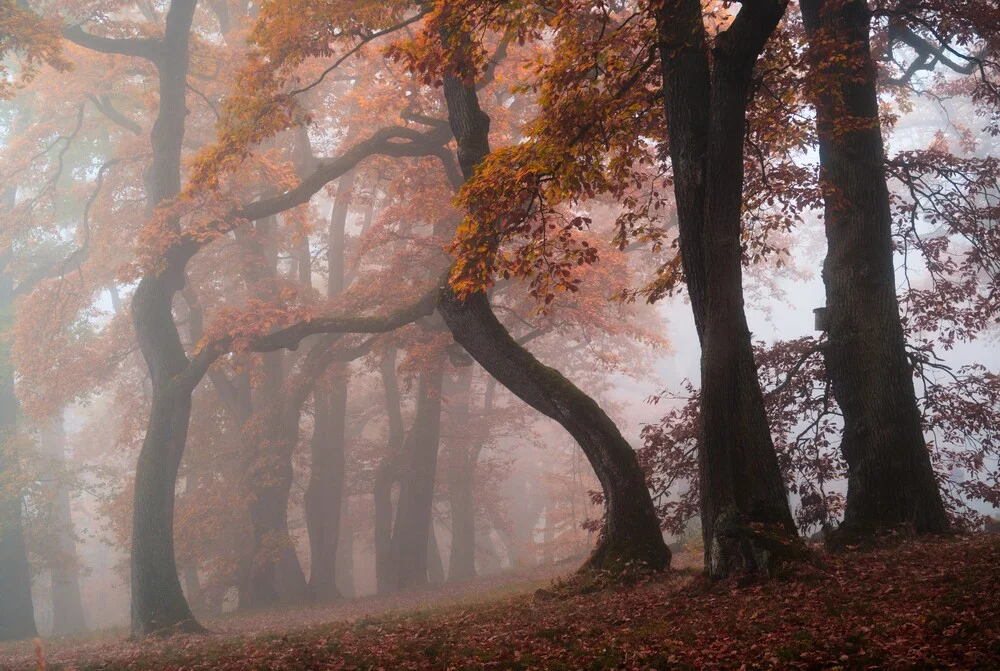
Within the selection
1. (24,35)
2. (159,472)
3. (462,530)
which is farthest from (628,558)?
(462,530)

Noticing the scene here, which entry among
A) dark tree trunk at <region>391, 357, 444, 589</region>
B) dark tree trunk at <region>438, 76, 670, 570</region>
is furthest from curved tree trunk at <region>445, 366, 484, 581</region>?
dark tree trunk at <region>438, 76, 670, 570</region>

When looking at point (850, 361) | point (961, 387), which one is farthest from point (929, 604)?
point (961, 387)

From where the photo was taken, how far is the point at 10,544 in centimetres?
2459

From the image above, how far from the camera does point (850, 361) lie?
895 cm

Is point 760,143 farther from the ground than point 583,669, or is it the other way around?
point 760,143

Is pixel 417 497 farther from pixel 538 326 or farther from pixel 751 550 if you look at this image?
pixel 751 550

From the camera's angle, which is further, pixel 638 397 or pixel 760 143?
pixel 638 397

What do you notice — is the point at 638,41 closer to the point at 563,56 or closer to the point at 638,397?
the point at 563,56

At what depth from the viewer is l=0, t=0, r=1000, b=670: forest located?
713 cm

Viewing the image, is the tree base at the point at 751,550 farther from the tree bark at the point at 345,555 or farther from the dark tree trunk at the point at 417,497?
the tree bark at the point at 345,555

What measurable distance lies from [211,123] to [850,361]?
860 inches

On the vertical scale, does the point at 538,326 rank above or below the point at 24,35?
below

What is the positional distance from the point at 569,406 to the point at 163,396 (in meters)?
10.4

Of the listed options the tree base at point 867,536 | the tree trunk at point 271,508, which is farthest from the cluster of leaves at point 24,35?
the tree base at point 867,536
